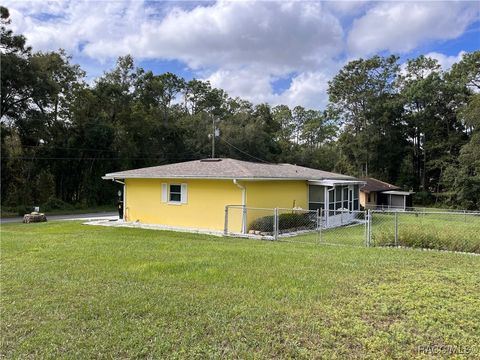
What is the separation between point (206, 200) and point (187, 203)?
0.97 m

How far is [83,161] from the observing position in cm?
3278

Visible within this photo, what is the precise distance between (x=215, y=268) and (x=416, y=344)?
3.84 metres

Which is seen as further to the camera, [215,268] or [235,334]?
[215,268]

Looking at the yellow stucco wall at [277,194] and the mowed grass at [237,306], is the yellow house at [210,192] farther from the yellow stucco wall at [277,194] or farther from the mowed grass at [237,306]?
the mowed grass at [237,306]

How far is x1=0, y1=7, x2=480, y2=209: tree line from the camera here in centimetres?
2878

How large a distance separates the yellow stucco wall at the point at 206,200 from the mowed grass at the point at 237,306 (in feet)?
21.3

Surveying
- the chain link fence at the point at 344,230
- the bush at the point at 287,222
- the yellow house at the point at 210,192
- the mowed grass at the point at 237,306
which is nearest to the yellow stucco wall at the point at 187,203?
the yellow house at the point at 210,192

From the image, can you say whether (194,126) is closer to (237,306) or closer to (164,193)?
(164,193)

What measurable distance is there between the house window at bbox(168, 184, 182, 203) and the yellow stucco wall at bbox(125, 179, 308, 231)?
19cm

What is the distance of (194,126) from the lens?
4125cm

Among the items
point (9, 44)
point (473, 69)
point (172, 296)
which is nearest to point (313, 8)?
point (172, 296)

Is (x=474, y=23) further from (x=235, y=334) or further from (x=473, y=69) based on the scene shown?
(x=473, y=69)

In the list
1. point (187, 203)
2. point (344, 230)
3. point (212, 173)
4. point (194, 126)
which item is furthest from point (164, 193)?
point (194, 126)

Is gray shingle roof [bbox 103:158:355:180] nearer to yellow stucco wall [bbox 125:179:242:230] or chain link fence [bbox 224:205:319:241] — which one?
yellow stucco wall [bbox 125:179:242:230]
